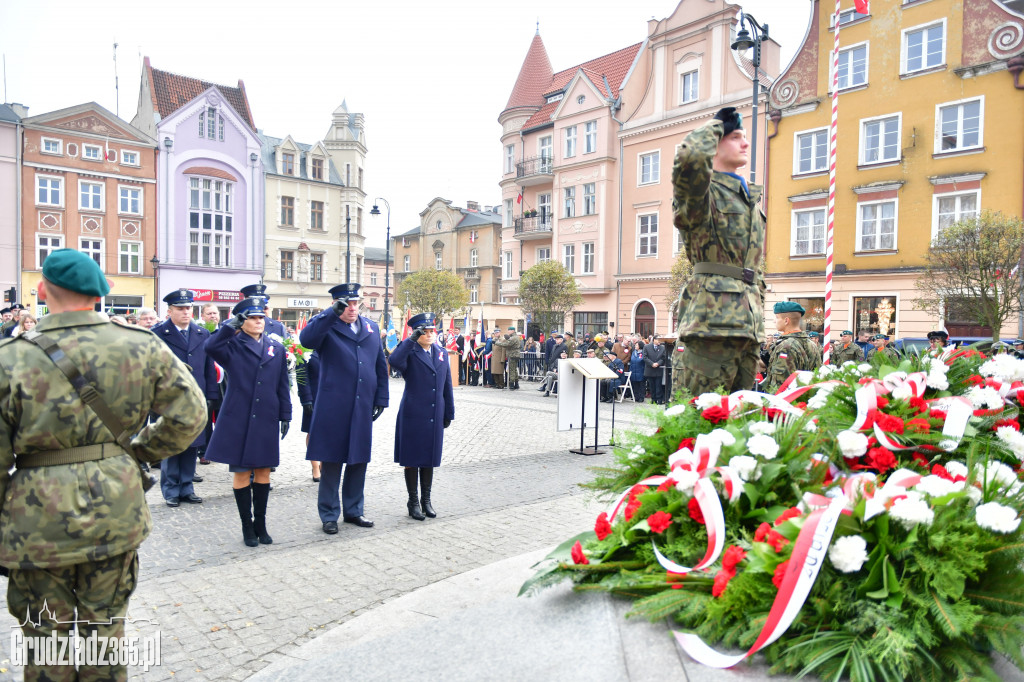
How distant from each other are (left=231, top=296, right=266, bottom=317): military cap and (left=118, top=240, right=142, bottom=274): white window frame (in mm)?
41950

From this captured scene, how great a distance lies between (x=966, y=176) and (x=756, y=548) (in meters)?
26.6

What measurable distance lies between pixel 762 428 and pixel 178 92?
172 feet

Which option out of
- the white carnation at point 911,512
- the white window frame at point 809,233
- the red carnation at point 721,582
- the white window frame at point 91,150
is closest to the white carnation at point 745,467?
the red carnation at point 721,582

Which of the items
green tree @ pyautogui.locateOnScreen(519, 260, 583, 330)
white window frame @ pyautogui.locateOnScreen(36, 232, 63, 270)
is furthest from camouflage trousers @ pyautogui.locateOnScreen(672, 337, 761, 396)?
white window frame @ pyautogui.locateOnScreen(36, 232, 63, 270)

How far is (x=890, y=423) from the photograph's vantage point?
3242 millimetres

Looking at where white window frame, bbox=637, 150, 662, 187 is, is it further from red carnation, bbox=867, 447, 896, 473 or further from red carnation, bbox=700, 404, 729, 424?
red carnation, bbox=867, 447, 896, 473

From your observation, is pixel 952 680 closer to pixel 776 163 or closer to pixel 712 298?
pixel 712 298

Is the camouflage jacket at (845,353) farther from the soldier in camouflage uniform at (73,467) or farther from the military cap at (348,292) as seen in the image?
the soldier in camouflage uniform at (73,467)

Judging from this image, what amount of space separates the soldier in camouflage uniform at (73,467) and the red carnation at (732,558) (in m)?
2.38

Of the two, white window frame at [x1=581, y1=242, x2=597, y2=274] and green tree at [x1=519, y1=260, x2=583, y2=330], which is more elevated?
white window frame at [x1=581, y1=242, x2=597, y2=274]

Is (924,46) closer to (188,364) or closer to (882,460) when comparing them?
(188,364)

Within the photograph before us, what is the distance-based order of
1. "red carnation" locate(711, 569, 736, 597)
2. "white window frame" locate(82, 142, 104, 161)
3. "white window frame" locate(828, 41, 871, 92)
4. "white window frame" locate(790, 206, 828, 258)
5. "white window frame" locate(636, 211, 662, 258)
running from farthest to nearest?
"white window frame" locate(82, 142, 104, 161)
"white window frame" locate(636, 211, 662, 258)
"white window frame" locate(790, 206, 828, 258)
"white window frame" locate(828, 41, 871, 92)
"red carnation" locate(711, 569, 736, 597)

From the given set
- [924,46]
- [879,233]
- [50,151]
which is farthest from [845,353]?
[50,151]

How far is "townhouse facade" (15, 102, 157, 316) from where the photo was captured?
40188 millimetres
